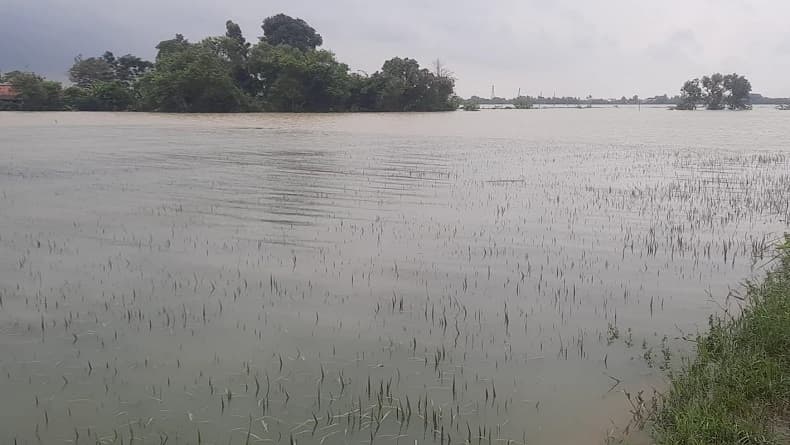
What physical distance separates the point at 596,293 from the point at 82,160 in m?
22.3

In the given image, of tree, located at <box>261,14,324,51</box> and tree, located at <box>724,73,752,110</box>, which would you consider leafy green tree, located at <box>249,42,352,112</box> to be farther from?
tree, located at <box>724,73,752,110</box>

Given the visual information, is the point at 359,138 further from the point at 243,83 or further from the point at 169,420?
the point at 243,83

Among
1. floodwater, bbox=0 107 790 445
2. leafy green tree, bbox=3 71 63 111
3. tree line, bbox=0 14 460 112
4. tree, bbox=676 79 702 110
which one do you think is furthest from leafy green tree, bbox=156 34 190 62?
tree, bbox=676 79 702 110

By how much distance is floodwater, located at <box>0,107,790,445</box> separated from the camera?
16.8 feet

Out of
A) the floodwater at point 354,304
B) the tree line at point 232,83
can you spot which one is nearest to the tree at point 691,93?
the tree line at point 232,83

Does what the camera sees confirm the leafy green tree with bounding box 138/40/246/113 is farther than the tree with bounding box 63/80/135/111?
No

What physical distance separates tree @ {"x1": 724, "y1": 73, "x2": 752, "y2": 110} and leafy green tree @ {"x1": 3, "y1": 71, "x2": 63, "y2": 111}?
125 metres

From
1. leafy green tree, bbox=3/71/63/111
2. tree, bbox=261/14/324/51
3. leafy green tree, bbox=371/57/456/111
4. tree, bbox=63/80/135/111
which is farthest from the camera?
tree, bbox=261/14/324/51

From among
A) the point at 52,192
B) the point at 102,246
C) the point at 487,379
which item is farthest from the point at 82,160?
the point at 487,379

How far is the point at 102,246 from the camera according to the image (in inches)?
416

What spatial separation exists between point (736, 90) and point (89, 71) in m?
124

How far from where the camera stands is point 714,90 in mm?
136875

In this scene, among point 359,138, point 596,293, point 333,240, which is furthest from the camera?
point 359,138

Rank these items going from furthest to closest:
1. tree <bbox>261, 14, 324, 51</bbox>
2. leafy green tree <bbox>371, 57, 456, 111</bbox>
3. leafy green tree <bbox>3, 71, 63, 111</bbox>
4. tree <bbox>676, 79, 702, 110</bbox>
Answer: tree <bbox>676, 79, 702, 110</bbox> → tree <bbox>261, 14, 324, 51</bbox> → leafy green tree <bbox>371, 57, 456, 111</bbox> → leafy green tree <bbox>3, 71, 63, 111</bbox>
